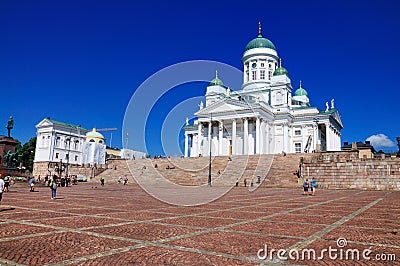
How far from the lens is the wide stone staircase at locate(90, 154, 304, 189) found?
3819 cm

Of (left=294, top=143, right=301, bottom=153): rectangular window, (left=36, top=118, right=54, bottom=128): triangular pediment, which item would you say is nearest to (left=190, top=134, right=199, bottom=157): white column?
(left=294, top=143, right=301, bottom=153): rectangular window

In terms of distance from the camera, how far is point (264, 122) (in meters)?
64.9

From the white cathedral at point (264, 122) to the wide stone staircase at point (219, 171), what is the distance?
1258 cm

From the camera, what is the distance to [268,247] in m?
5.77

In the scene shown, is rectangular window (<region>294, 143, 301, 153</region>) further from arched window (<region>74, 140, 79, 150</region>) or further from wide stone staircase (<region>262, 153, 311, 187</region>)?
arched window (<region>74, 140, 79, 150</region>)

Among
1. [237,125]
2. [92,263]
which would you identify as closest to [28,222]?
[92,263]

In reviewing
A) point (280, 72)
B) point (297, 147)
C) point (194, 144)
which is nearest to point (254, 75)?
point (280, 72)

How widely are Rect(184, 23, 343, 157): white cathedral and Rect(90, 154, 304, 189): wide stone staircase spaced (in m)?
12.6

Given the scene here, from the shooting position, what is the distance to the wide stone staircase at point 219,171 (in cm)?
3819

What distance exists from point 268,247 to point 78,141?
315 ft

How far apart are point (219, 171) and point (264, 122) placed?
24708 millimetres

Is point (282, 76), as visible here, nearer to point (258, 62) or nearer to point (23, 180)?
point (258, 62)

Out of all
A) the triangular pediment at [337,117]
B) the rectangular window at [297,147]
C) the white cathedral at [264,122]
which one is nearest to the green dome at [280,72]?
the white cathedral at [264,122]

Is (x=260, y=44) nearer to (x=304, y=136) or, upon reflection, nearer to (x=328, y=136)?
(x=304, y=136)
